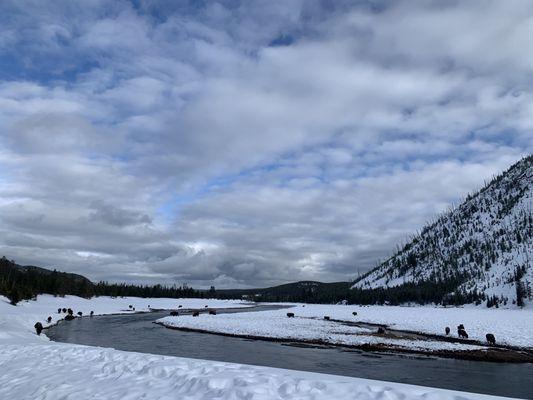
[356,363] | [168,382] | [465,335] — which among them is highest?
[465,335]

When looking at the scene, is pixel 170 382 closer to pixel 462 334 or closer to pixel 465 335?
pixel 465 335

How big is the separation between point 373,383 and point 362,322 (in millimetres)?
64082

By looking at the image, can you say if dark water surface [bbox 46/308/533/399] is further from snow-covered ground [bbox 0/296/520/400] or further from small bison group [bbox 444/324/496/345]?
snow-covered ground [bbox 0/296/520/400]

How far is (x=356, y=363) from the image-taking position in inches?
1258

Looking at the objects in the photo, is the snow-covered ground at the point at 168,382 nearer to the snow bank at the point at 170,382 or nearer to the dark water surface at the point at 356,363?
the snow bank at the point at 170,382

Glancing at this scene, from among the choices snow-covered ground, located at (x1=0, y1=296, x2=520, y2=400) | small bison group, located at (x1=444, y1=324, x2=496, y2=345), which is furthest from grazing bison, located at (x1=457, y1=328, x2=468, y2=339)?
snow-covered ground, located at (x1=0, y1=296, x2=520, y2=400)

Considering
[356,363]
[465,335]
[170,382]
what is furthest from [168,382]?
[465,335]

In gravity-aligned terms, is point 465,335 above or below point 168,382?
above

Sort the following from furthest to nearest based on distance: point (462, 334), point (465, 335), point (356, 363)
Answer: point (462, 334) → point (465, 335) → point (356, 363)

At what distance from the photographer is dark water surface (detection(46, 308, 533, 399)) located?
25.3 metres

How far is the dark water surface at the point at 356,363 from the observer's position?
25266 mm

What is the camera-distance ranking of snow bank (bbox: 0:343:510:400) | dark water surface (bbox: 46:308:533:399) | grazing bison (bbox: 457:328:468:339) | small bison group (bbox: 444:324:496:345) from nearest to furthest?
snow bank (bbox: 0:343:510:400) < dark water surface (bbox: 46:308:533:399) < small bison group (bbox: 444:324:496:345) < grazing bison (bbox: 457:328:468:339)

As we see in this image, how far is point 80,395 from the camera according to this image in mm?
14328

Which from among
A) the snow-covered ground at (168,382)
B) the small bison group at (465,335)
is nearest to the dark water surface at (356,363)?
the small bison group at (465,335)
